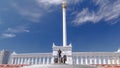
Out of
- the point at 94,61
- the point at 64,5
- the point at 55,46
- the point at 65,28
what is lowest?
the point at 94,61

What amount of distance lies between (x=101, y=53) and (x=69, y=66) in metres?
64.9

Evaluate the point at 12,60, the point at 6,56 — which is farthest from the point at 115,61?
the point at 6,56

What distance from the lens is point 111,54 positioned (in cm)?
6744

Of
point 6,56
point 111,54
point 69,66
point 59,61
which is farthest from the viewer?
point 6,56

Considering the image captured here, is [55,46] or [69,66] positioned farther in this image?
[55,46]

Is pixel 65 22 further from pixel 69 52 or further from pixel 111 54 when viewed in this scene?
pixel 111 54

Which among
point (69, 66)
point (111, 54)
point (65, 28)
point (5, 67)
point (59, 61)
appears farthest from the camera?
point (65, 28)

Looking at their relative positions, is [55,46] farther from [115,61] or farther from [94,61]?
[115,61]

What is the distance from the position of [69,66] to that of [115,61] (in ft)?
217

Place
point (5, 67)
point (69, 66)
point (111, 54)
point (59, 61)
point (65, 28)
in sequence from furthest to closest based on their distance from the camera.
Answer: point (65, 28) → point (111, 54) → point (5, 67) → point (59, 61) → point (69, 66)

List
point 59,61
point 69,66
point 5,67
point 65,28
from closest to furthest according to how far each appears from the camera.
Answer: point 69,66
point 59,61
point 5,67
point 65,28

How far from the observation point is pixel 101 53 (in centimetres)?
6812

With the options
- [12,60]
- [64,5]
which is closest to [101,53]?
[64,5]

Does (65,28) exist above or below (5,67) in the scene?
above
